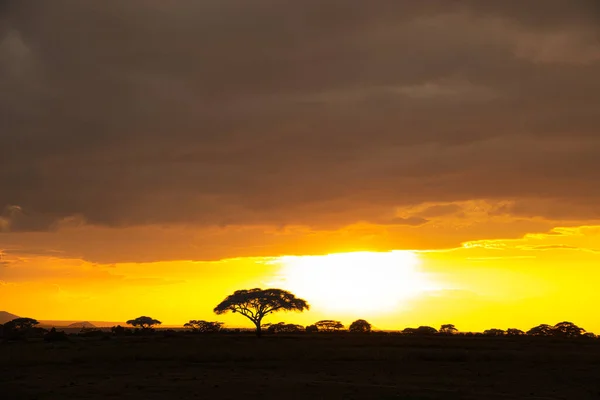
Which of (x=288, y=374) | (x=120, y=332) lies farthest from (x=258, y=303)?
(x=288, y=374)

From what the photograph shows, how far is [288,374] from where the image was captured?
48.9 m

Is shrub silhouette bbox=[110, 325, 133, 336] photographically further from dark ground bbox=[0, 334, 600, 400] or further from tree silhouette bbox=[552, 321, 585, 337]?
tree silhouette bbox=[552, 321, 585, 337]

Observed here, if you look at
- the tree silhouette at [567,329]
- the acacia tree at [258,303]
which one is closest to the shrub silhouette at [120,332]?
the acacia tree at [258,303]

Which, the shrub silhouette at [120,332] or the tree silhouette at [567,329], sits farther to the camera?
the tree silhouette at [567,329]

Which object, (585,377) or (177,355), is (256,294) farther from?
(585,377)

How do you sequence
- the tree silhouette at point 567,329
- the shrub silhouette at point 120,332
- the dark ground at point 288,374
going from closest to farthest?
the dark ground at point 288,374, the shrub silhouette at point 120,332, the tree silhouette at point 567,329

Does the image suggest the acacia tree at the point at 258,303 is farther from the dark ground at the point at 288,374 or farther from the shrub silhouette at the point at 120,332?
the dark ground at the point at 288,374

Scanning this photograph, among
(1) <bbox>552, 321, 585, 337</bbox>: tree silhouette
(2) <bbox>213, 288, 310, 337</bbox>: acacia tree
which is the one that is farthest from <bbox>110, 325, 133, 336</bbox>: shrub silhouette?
(1) <bbox>552, 321, 585, 337</bbox>: tree silhouette

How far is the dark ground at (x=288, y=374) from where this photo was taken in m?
38.1

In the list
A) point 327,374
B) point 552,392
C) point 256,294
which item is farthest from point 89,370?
point 256,294

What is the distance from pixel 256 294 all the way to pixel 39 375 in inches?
3655

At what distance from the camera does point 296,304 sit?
14038cm

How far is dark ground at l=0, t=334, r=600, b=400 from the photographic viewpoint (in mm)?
38062

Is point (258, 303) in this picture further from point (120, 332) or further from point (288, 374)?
point (288, 374)
